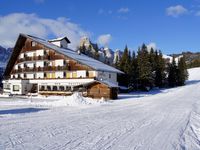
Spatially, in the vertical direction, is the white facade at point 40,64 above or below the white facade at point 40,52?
below

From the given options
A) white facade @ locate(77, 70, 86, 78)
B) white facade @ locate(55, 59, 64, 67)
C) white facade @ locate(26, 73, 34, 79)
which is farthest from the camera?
white facade @ locate(26, 73, 34, 79)

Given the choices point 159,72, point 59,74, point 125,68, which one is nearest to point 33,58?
point 59,74

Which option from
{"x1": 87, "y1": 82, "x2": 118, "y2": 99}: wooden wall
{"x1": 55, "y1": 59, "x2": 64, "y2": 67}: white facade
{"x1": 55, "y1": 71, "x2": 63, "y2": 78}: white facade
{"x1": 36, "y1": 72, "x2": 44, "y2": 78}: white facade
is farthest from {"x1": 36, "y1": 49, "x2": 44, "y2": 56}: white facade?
{"x1": 87, "y1": 82, "x2": 118, "y2": 99}: wooden wall

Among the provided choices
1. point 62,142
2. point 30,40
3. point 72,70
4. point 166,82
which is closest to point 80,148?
point 62,142

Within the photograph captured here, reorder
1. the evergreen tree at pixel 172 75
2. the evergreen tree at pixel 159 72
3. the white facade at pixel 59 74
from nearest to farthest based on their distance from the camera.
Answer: the white facade at pixel 59 74
the evergreen tree at pixel 159 72
the evergreen tree at pixel 172 75

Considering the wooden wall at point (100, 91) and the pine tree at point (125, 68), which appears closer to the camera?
the wooden wall at point (100, 91)

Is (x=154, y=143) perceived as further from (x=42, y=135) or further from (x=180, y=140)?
(x=42, y=135)

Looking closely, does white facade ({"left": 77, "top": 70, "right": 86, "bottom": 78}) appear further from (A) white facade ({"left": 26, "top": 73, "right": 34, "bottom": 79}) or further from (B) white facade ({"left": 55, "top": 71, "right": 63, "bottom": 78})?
(A) white facade ({"left": 26, "top": 73, "right": 34, "bottom": 79})

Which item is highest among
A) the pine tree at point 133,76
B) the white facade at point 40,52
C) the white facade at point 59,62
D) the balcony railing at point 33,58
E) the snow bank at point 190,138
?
the white facade at point 40,52

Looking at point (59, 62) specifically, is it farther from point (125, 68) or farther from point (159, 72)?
point (159, 72)

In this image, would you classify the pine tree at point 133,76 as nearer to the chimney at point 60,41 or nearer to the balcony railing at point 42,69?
the chimney at point 60,41

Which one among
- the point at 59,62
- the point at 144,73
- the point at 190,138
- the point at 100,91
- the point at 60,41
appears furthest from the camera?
the point at 60,41

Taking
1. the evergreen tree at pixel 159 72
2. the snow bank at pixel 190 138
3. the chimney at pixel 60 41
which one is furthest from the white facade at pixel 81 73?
the snow bank at pixel 190 138

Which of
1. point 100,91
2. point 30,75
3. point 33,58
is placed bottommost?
point 100,91
